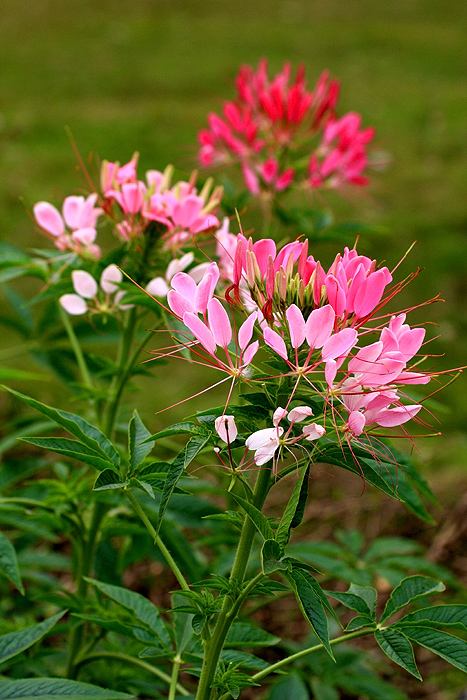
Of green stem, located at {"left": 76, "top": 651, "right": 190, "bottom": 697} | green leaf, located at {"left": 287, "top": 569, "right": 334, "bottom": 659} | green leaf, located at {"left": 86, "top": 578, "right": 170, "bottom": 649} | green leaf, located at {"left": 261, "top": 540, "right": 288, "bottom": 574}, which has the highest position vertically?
green leaf, located at {"left": 261, "top": 540, "right": 288, "bottom": 574}

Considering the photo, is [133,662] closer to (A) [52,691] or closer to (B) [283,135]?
(A) [52,691]

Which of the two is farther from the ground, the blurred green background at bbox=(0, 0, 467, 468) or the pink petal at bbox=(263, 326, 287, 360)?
the pink petal at bbox=(263, 326, 287, 360)

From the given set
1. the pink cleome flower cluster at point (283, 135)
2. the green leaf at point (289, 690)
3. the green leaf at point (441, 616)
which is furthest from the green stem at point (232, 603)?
the pink cleome flower cluster at point (283, 135)

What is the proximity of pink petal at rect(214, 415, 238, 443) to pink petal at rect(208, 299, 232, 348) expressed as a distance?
74 millimetres

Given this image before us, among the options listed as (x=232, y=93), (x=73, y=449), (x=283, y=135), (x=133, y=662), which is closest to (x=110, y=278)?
(x=73, y=449)

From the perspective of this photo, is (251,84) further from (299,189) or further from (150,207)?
(150,207)

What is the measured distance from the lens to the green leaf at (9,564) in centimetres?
73

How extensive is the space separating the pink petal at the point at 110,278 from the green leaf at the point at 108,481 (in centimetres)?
31

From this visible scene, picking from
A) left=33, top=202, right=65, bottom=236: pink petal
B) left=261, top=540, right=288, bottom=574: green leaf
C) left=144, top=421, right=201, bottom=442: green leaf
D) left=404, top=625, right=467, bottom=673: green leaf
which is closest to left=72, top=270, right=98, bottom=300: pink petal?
left=33, top=202, right=65, bottom=236: pink petal

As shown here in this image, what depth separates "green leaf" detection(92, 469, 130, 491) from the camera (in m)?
0.59

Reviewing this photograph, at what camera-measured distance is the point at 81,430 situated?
0.65 meters

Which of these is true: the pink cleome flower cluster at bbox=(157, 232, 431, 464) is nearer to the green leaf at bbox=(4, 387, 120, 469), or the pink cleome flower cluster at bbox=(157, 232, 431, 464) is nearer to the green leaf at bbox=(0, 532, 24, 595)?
the green leaf at bbox=(4, 387, 120, 469)

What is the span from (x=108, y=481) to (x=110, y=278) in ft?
1.09

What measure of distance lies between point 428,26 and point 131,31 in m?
2.20
